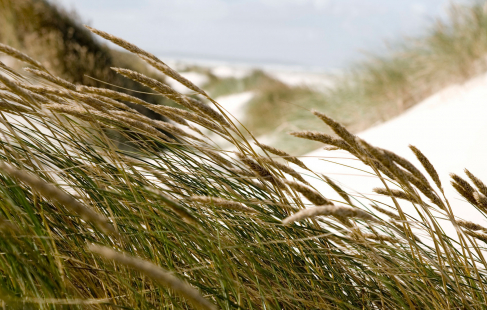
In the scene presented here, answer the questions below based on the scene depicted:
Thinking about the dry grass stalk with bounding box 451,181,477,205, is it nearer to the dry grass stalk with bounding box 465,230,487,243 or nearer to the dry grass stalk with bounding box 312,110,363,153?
the dry grass stalk with bounding box 465,230,487,243

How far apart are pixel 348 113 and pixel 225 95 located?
7.46 meters

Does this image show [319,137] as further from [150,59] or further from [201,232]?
[150,59]

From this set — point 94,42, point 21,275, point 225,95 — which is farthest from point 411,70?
point 225,95

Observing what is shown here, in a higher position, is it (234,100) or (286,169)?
(234,100)

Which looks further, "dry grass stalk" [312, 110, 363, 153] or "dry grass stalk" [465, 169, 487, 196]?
"dry grass stalk" [465, 169, 487, 196]

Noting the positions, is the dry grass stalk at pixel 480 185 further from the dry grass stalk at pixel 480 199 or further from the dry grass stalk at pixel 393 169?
the dry grass stalk at pixel 393 169

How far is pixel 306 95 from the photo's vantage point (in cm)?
754

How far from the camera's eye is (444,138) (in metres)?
3.74

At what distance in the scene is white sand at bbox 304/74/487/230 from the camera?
3139mm

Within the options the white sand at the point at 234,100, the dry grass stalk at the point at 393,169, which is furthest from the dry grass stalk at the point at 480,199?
the white sand at the point at 234,100

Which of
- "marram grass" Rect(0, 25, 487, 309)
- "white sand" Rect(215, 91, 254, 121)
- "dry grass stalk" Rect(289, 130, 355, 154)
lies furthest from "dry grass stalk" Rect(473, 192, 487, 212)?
"white sand" Rect(215, 91, 254, 121)

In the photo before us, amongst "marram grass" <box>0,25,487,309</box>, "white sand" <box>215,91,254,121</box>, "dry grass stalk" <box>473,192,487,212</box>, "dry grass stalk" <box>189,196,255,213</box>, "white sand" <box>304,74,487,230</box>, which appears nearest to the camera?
"dry grass stalk" <box>189,196,255,213</box>

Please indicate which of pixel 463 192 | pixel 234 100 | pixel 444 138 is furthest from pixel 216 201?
pixel 234 100

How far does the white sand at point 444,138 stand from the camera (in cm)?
314
